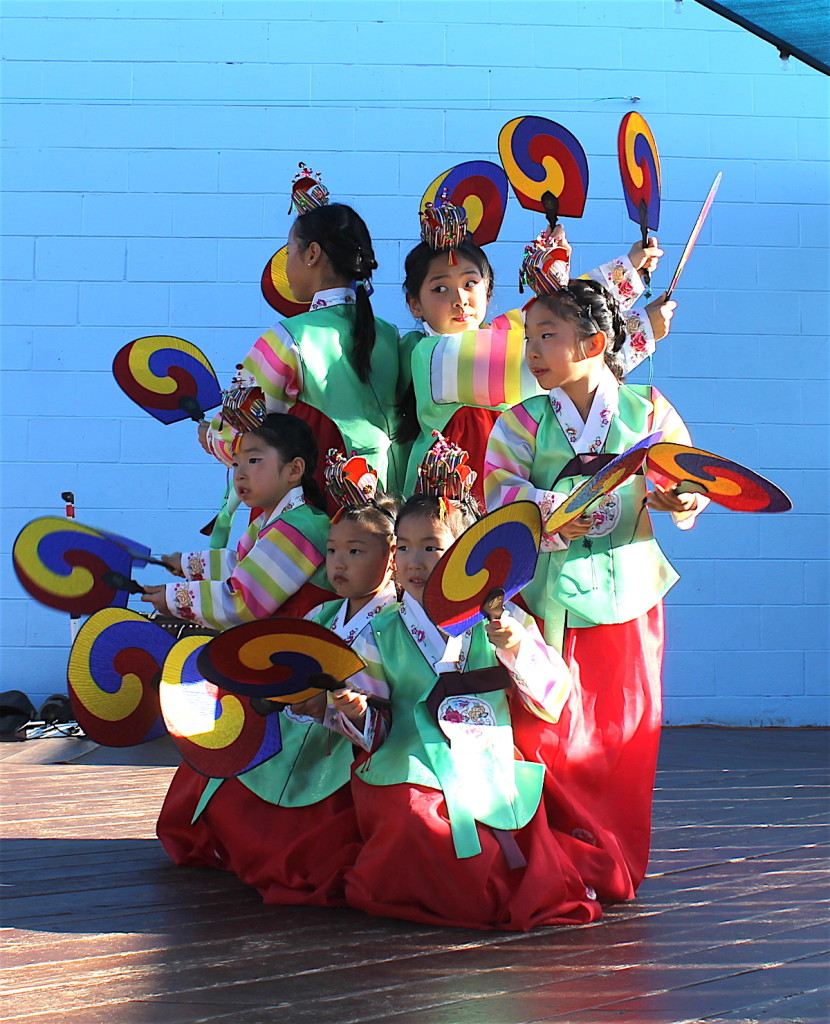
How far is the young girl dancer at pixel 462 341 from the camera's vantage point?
97.4 inches

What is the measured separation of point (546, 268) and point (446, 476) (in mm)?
408

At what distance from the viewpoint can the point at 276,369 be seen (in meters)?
2.55

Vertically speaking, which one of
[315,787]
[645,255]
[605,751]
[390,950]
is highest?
[645,255]

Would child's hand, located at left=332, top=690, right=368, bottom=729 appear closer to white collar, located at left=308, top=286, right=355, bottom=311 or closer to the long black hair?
the long black hair

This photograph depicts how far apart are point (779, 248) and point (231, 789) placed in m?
3.35

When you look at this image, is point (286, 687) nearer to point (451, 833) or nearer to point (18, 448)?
point (451, 833)

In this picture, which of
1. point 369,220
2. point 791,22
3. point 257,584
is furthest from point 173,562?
point 369,220

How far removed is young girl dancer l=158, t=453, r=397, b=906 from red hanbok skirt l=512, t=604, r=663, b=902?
332 mm

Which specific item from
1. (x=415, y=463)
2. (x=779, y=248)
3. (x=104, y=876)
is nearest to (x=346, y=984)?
(x=104, y=876)

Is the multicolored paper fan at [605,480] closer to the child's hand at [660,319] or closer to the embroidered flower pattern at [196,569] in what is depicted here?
the child's hand at [660,319]

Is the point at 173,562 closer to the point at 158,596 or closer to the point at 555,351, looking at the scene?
the point at 158,596

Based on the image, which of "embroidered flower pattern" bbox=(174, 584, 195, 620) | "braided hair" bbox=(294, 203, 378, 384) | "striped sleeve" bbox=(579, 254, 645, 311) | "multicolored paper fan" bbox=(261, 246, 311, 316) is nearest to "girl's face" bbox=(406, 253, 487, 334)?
"braided hair" bbox=(294, 203, 378, 384)

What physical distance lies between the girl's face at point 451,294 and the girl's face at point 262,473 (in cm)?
41

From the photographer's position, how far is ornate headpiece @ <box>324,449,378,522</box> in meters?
2.35
